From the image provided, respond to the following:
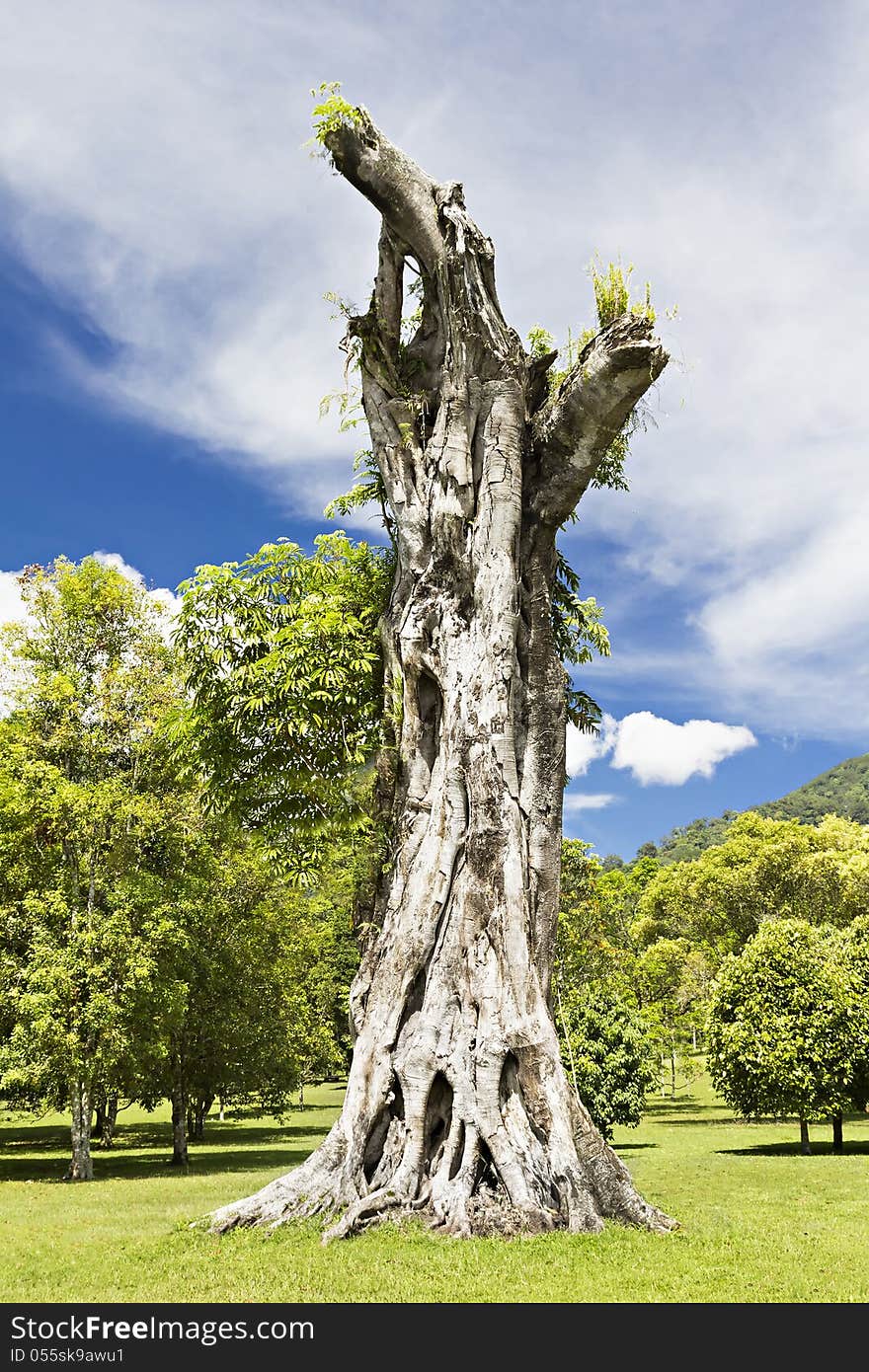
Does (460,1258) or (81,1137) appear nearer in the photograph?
(460,1258)

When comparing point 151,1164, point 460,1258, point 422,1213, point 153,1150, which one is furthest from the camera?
point 153,1150

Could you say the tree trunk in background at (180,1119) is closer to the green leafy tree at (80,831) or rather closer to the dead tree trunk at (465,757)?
the green leafy tree at (80,831)

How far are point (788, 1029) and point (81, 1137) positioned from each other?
16.3m

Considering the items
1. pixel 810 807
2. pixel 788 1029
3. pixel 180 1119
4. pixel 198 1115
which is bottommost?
pixel 198 1115

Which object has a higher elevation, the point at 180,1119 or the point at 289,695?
the point at 289,695

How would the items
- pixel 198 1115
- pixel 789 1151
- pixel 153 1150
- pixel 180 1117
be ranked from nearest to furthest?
pixel 789 1151 < pixel 180 1117 < pixel 153 1150 < pixel 198 1115

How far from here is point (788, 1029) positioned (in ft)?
74.7

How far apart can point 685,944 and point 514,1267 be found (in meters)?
34.3

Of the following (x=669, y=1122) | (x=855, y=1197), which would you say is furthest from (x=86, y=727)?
(x=669, y=1122)

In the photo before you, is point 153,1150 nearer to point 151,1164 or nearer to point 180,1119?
point 151,1164

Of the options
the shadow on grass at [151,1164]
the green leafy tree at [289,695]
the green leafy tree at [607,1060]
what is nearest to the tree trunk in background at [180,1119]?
the shadow on grass at [151,1164]

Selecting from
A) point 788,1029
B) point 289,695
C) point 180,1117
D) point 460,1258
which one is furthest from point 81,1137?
point 460,1258

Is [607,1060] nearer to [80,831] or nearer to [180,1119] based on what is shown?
[180,1119]

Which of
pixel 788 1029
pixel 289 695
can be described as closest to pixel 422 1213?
pixel 289 695
